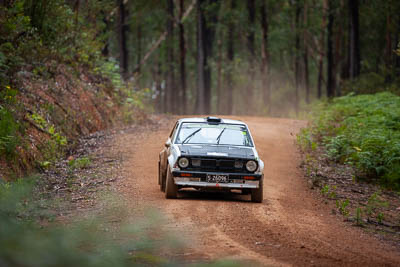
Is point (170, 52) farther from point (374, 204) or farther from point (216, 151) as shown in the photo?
point (216, 151)

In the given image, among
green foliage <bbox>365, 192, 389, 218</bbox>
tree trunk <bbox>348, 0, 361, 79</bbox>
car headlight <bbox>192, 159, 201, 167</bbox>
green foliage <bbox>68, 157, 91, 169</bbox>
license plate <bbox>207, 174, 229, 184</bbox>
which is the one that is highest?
tree trunk <bbox>348, 0, 361, 79</bbox>

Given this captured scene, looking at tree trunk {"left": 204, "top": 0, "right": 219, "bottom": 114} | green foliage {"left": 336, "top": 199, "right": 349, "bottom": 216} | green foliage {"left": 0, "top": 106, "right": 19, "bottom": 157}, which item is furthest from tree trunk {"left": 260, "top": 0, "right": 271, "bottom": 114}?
green foliage {"left": 336, "top": 199, "right": 349, "bottom": 216}

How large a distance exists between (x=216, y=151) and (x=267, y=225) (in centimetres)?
245

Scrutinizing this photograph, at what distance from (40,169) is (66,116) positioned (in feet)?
17.6

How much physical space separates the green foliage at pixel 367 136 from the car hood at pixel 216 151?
538 centimetres

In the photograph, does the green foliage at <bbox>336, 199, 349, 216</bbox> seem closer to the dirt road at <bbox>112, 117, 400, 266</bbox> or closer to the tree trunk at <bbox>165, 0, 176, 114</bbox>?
the dirt road at <bbox>112, 117, 400, 266</bbox>

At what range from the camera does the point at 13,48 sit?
16.8m

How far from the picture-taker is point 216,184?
36.1ft

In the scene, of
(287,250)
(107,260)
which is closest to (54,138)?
(287,250)

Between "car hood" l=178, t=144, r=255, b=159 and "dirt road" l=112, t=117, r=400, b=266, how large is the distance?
853mm

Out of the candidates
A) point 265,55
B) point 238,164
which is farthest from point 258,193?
point 265,55

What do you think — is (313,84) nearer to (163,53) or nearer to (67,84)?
(163,53)

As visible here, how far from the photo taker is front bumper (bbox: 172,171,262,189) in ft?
36.0

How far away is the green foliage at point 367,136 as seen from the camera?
15.8 meters
